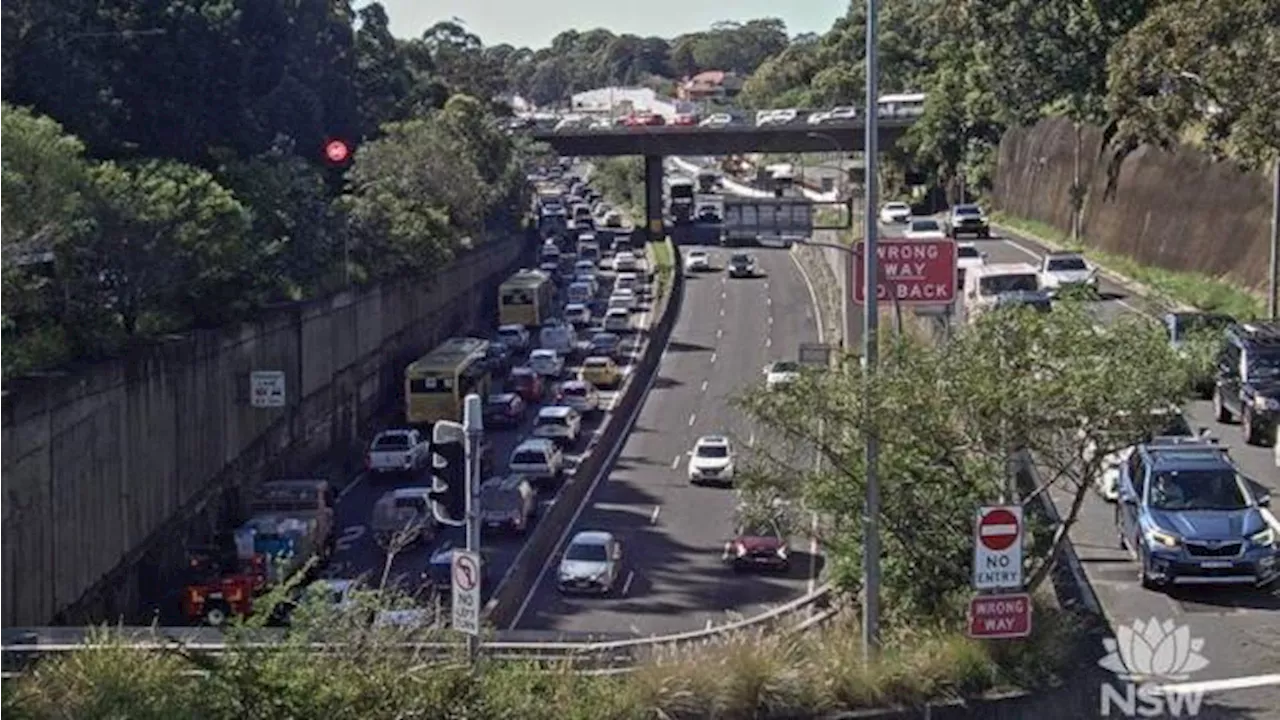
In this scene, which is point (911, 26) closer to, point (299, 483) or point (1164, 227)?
point (1164, 227)

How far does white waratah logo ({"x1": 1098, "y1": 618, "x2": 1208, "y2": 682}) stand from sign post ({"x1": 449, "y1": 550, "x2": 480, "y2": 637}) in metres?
6.25

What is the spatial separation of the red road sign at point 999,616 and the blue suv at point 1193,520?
5942 millimetres

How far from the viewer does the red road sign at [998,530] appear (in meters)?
16.6

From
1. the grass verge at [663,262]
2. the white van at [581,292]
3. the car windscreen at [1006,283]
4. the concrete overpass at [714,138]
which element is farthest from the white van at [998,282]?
the concrete overpass at [714,138]

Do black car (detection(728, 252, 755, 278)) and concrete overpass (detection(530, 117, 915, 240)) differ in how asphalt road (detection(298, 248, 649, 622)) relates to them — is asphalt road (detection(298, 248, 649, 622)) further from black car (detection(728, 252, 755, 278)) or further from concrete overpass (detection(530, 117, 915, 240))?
concrete overpass (detection(530, 117, 915, 240))

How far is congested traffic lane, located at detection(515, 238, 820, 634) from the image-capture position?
3872cm

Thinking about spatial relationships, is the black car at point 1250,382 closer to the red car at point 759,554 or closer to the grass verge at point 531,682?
the red car at point 759,554

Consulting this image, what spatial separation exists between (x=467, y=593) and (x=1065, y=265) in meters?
41.9

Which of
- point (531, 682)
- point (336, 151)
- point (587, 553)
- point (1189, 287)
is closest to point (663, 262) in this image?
point (1189, 287)

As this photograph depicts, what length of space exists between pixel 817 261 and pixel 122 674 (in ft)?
280

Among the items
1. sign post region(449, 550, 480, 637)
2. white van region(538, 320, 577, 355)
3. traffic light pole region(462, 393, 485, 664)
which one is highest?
traffic light pole region(462, 393, 485, 664)

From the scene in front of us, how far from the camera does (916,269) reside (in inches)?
741

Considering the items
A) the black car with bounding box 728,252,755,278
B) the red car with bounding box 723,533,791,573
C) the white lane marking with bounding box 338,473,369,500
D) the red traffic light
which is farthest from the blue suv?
the black car with bounding box 728,252,755,278

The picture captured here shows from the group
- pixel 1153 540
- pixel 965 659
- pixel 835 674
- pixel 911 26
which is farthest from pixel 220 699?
pixel 911 26
